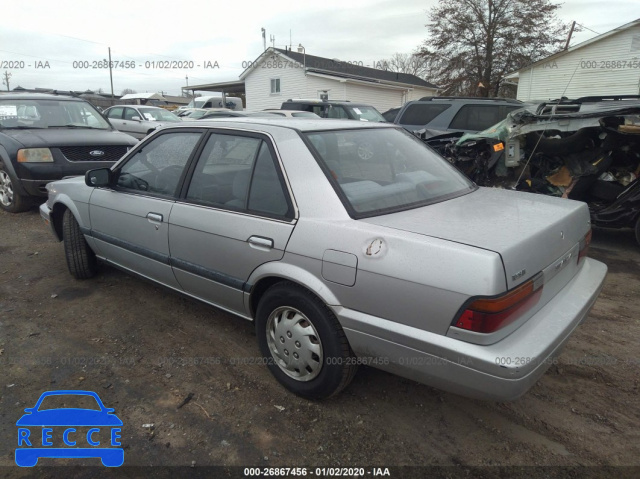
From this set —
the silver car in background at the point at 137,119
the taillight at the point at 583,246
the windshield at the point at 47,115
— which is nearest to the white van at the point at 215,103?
the silver car in background at the point at 137,119

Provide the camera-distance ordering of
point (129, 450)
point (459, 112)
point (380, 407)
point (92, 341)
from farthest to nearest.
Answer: point (459, 112) → point (92, 341) → point (380, 407) → point (129, 450)

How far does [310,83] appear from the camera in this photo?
995 inches

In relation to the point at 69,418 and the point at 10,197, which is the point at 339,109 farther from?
the point at 69,418

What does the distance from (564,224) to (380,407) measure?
1495mm

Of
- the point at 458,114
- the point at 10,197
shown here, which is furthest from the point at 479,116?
the point at 10,197

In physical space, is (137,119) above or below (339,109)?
below

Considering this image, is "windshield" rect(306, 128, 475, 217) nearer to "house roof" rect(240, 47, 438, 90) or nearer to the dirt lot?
the dirt lot

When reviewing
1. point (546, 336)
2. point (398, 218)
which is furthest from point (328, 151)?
point (546, 336)

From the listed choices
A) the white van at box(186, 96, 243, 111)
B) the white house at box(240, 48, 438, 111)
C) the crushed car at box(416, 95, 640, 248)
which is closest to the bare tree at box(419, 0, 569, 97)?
the white house at box(240, 48, 438, 111)

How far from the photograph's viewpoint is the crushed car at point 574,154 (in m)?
5.29

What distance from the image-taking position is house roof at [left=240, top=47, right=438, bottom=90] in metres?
25.9

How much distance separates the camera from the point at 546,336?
213 cm

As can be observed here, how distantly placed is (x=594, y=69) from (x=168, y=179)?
24.1 meters

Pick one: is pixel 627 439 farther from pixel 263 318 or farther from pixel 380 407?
pixel 263 318
